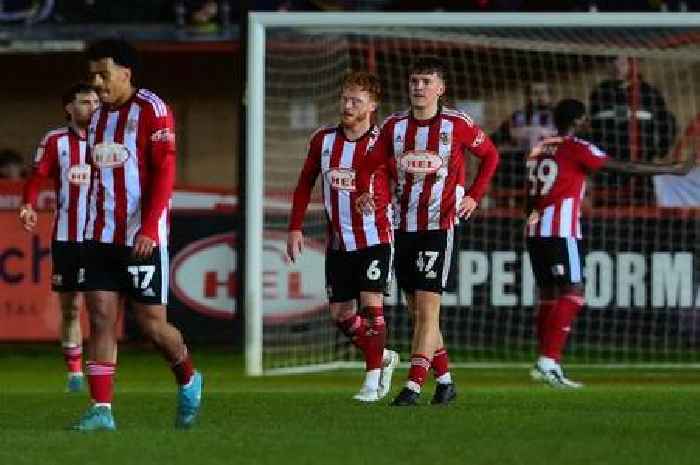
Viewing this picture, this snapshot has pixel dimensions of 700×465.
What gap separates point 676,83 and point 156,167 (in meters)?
10.9

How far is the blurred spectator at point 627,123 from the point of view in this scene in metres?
16.5

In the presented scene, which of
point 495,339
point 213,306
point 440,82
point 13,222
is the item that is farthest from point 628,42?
point 440,82

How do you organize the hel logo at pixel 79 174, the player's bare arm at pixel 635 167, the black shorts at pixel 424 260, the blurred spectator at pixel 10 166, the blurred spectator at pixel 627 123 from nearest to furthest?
the black shorts at pixel 424 260 < the hel logo at pixel 79 174 < the player's bare arm at pixel 635 167 < the blurred spectator at pixel 627 123 < the blurred spectator at pixel 10 166

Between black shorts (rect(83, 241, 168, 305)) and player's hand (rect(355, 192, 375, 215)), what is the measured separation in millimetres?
2302

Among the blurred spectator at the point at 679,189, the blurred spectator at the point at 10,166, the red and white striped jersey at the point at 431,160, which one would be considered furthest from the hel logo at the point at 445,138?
the blurred spectator at the point at 10,166

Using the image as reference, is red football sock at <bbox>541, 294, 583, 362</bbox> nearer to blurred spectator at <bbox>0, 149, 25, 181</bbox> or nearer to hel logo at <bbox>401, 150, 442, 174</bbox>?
hel logo at <bbox>401, 150, 442, 174</bbox>

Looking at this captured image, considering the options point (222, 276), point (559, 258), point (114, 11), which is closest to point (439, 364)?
point (559, 258)

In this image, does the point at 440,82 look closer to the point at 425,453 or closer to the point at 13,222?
the point at 425,453

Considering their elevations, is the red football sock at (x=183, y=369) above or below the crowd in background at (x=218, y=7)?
below

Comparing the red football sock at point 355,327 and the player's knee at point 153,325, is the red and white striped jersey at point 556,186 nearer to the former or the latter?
the red football sock at point 355,327

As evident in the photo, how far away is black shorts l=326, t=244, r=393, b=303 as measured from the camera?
11.1 metres

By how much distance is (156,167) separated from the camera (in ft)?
28.7

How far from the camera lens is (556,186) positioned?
1349cm

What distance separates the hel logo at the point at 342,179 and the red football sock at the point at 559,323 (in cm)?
243
